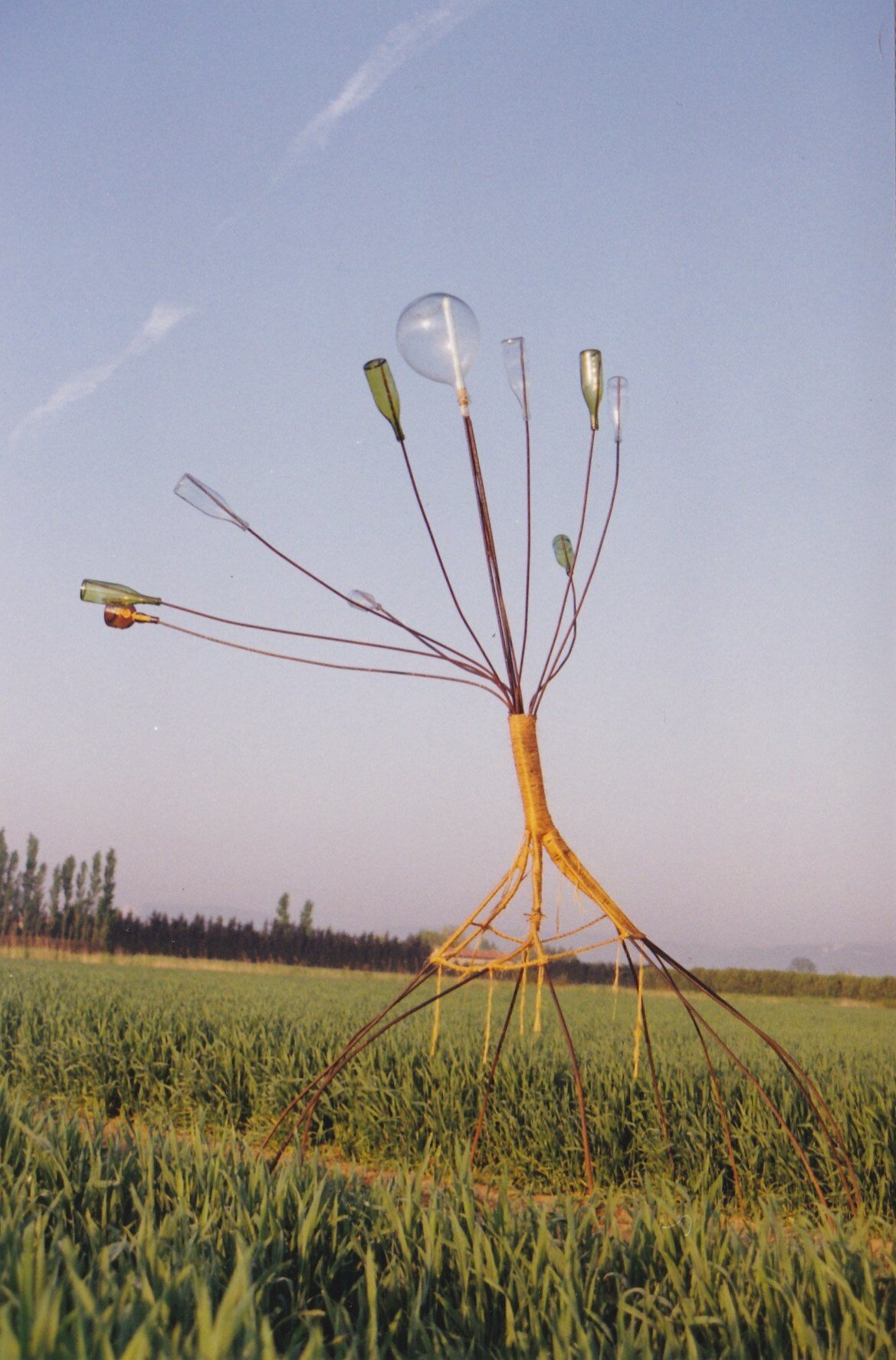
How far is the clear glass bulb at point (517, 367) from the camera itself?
265 centimetres

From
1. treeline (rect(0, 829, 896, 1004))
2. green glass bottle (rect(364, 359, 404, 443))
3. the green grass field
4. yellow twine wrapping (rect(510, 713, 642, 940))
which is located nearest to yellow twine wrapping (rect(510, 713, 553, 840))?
yellow twine wrapping (rect(510, 713, 642, 940))

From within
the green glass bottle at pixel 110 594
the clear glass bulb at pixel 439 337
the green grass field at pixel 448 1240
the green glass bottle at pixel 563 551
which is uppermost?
the clear glass bulb at pixel 439 337

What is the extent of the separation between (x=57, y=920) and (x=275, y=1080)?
37.0 metres

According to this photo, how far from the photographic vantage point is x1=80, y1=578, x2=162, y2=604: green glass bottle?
2.57 meters

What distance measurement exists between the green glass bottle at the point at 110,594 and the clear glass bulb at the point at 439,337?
93cm

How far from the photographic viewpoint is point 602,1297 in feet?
6.52

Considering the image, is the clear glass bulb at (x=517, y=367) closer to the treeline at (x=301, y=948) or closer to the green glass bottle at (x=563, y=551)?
the green glass bottle at (x=563, y=551)

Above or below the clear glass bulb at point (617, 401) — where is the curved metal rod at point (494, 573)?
below

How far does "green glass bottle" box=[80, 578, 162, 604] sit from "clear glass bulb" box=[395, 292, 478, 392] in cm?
93

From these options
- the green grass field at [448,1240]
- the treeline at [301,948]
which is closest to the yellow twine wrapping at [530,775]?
the green grass field at [448,1240]

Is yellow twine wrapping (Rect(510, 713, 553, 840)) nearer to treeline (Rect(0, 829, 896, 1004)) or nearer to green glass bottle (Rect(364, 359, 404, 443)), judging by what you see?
green glass bottle (Rect(364, 359, 404, 443))

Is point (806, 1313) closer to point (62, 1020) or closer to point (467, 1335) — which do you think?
point (467, 1335)

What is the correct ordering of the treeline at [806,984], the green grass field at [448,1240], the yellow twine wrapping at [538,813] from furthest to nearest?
the treeline at [806,984] → the yellow twine wrapping at [538,813] → the green grass field at [448,1240]

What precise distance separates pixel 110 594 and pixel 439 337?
1080 millimetres
